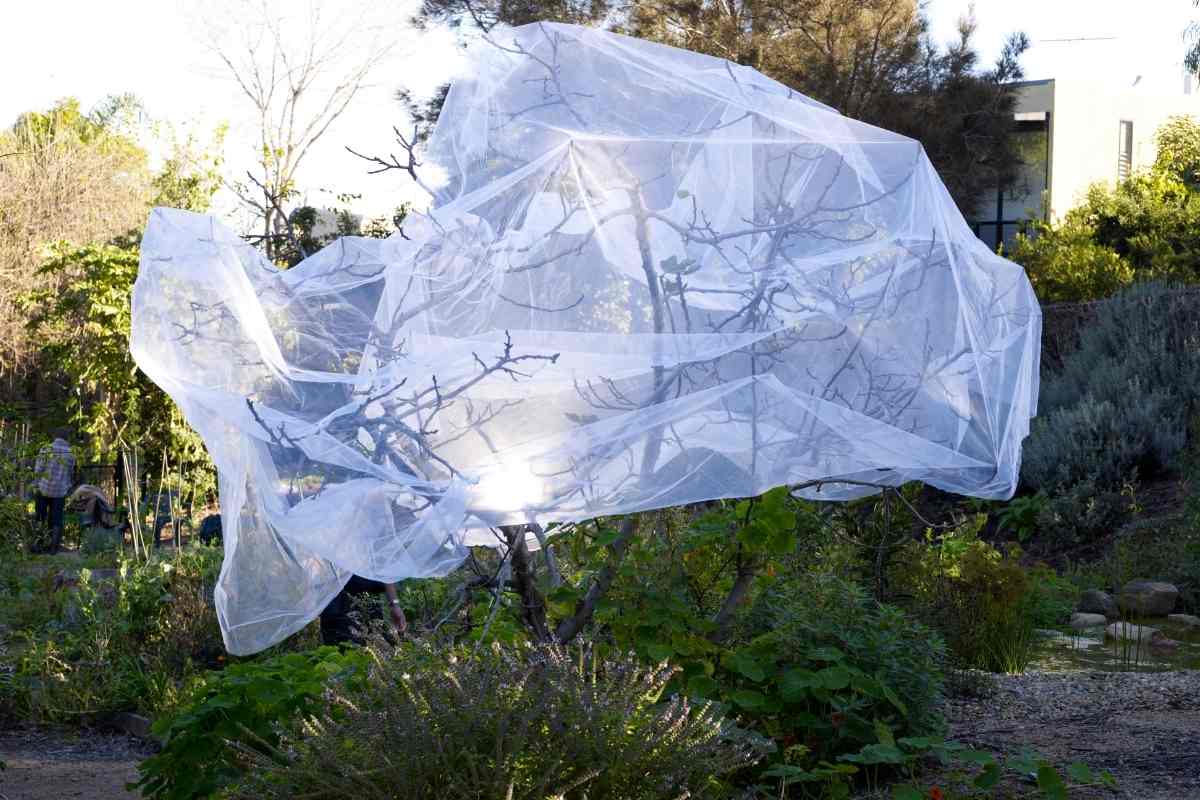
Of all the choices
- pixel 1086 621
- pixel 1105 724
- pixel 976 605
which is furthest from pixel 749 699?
pixel 1086 621

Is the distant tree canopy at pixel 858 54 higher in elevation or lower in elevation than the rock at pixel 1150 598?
higher

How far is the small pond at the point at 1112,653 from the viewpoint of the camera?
7.34 metres

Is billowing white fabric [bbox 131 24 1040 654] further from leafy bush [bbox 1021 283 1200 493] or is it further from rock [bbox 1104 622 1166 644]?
leafy bush [bbox 1021 283 1200 493]

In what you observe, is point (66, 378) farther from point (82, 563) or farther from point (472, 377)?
point (472, 377)

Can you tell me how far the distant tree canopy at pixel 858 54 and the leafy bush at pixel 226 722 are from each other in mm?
13219

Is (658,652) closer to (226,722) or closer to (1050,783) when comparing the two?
(1050,783)

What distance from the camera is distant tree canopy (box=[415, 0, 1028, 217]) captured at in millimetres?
16734

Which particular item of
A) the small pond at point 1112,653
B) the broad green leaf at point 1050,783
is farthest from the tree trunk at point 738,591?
the small pond at point 1112,653

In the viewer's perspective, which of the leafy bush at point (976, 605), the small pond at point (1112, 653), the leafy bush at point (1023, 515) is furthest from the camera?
the leafy bush at point (1023, 515)

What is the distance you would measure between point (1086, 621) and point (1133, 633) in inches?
26.0

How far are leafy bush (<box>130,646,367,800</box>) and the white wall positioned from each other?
20068 mm

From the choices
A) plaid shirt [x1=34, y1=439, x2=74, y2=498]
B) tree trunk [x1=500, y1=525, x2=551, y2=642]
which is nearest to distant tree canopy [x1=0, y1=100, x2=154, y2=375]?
plaid shirt [x1=34, y1=439, x2=74, y2=498]

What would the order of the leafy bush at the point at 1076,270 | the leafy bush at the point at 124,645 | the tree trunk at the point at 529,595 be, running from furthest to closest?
the leafy bush at the point at 1076,270, the leafy bush at the point at 124,645, the tree trunk at the point at 529,595

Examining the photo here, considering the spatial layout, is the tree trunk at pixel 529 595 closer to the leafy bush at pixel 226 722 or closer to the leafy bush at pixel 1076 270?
the leafy bush at pixel 226 722
